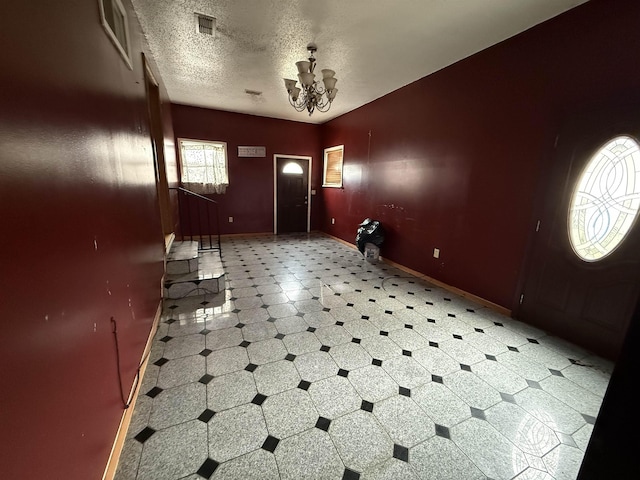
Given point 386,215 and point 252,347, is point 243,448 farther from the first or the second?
point 386,215

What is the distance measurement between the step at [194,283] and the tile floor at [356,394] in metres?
0.16

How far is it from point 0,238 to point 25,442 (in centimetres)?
56

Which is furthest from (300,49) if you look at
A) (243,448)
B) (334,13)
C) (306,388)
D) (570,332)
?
(570,332)

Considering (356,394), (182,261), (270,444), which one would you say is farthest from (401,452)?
(182,261)

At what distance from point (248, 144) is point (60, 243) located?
5.79 metres

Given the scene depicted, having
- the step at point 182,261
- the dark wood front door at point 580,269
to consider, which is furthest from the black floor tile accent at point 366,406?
the step at point 182,261

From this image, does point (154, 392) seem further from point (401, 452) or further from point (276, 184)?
point (276, 184)

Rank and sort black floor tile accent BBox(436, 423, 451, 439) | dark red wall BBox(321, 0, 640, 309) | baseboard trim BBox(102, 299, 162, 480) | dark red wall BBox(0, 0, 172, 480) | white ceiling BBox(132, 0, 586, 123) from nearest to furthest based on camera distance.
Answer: dark red wall BBox(0, 0, 172, 480)
baseboard trim BBox(102, 299, 162, 480)
black floor tile accent BBox(436, 423, 451, 439)
dark red wall BBox(321, 0, 640, 309)
white ceiling BBox(132, 0, 586, 123)

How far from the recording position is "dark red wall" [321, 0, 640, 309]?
217cm

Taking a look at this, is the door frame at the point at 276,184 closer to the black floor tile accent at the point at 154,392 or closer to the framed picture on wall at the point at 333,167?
the framed picture on wall at the point at 333,167

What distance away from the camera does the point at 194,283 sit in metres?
3.19

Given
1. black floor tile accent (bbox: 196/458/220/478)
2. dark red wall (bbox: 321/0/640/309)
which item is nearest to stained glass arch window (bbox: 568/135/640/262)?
dark red wall (bbox: 321/0/640/309)

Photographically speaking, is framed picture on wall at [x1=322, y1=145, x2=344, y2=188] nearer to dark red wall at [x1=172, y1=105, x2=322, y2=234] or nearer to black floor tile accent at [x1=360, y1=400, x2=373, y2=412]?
dark red wall at [x1=172, y1=105, x2=322, y2=234]

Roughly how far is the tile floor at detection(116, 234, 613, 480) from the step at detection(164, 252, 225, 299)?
160 mm
